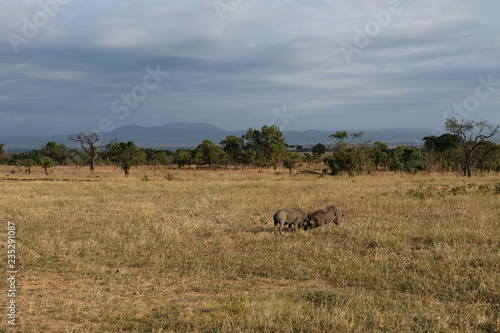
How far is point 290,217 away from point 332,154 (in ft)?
103

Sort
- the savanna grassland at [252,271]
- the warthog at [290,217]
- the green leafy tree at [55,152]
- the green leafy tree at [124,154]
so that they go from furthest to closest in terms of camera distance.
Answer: the green leafy tree at [55,152], the green leafy tree at [124,154], the warthog at [290,217], the savanna grassland at [252,271]

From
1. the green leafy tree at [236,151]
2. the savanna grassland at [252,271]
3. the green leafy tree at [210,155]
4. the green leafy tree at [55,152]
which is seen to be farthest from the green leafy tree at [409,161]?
the green leafy tree at [55,152]

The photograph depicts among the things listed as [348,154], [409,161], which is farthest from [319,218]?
[409,161]

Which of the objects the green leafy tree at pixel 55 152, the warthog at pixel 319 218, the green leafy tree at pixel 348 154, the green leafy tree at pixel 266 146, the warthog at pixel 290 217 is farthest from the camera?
the green leafy tree at pixel 55 152

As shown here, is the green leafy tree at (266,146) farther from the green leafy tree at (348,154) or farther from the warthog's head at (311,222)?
the warthog's head at (311,222)

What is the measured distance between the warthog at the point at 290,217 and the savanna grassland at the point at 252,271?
35 cm

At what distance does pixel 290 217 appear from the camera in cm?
1085

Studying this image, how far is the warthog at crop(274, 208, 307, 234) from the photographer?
1062 centimetres

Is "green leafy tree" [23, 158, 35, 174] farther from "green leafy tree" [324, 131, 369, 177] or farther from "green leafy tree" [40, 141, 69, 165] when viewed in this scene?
"green leafy tree" [324, 131, 369, 177]

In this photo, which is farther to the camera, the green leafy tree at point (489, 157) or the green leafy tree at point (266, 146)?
the green leafy tree at point (266, 146)

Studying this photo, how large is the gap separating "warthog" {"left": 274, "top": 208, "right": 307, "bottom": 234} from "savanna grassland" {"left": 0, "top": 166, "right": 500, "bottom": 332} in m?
0.35

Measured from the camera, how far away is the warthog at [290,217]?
1062 centimetres

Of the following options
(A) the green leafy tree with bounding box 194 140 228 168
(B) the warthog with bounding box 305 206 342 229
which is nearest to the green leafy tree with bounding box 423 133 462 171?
(A) the green leafy tree with bounding box 194 140 228 168

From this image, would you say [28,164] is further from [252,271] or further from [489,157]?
[489,157]
